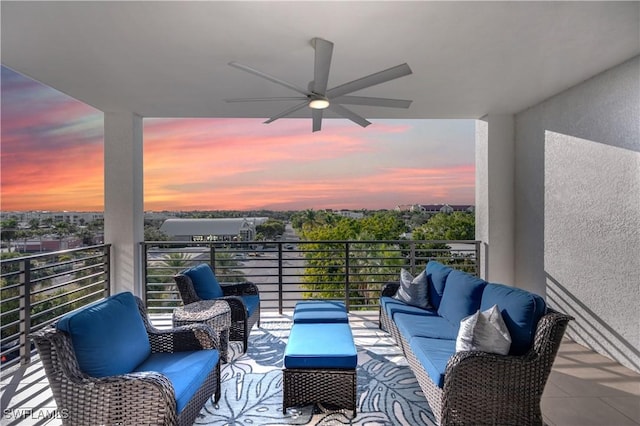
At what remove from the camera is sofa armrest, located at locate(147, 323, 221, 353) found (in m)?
2.43

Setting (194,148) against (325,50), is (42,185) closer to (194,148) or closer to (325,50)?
(194,148)

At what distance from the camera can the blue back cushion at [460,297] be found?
114 inches

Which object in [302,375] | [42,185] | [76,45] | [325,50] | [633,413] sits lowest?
[633,413]

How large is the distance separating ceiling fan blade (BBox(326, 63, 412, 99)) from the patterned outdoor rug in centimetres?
240

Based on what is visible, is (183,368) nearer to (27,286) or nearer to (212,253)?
(27,286)

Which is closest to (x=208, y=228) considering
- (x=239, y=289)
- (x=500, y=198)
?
(x=239, y=289)

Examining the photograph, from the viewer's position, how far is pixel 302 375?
2365 mm

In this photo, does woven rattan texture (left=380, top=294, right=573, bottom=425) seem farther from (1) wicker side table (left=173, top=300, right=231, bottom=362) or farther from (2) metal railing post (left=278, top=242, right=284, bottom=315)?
(2) metal railing post (left=278, top=242, right=284, bottom=315)

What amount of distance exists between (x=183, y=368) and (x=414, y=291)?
2.53m

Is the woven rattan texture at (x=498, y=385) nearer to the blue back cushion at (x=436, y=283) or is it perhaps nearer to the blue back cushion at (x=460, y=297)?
the blue back cushion at (x=460, y=297)

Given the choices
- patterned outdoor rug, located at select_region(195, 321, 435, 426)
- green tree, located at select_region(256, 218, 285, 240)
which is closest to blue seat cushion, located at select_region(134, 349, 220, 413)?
patterned outdoor rug, located at select_region(195, 321, 435, 426)

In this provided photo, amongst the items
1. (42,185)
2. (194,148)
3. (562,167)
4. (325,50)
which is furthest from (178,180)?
(562,167)

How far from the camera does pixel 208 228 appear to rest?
246 inches

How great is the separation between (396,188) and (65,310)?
6.32 meters
